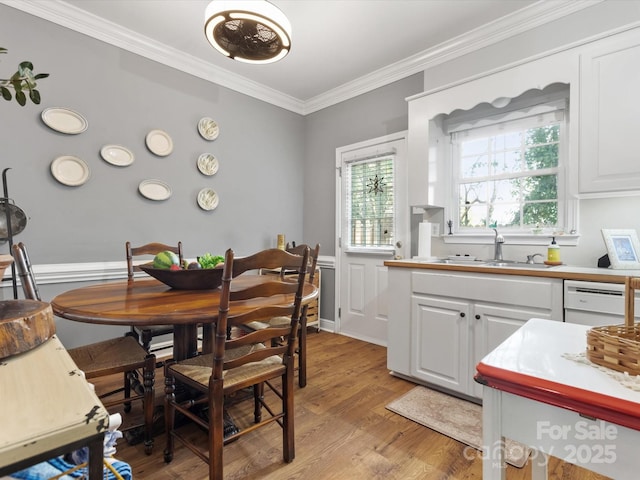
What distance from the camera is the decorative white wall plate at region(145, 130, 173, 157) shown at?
2939mm

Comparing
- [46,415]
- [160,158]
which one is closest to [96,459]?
[46,415]

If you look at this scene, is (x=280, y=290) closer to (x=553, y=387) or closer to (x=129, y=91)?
(x=553, y=387)

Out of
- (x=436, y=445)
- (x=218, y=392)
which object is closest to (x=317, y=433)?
(x=436, y=445)

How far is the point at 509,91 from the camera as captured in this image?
233 cm

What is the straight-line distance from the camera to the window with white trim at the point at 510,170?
2.49 metres

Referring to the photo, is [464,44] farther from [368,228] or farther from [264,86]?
[264,86]

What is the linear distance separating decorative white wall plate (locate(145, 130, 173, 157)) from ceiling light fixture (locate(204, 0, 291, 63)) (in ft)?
3.88

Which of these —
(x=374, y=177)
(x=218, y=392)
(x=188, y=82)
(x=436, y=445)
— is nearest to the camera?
(x=218, y=392)

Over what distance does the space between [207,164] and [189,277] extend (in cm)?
186

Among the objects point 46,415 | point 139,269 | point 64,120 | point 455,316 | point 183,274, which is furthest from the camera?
point 64,120

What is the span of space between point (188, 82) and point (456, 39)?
247cm

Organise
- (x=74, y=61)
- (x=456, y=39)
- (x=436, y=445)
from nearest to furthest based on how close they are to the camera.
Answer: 1. (x=436, y=445)
2. (x=74, y=61)
3. (x=456, y=39)

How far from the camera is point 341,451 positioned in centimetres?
170

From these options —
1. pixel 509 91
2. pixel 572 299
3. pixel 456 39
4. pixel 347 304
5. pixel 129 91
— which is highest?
pixel 456 39
